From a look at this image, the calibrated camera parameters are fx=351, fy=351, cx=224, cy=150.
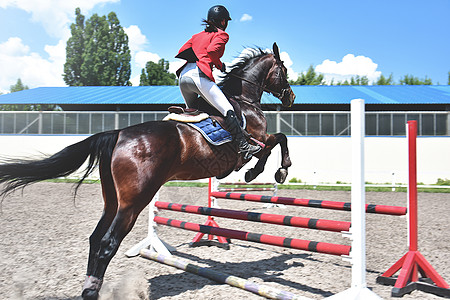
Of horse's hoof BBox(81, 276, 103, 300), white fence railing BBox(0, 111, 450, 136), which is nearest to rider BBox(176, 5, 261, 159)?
horse's hoof BBox(81, 276, 103, 300)

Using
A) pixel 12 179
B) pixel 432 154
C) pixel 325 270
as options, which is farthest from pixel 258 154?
pixel 432 154

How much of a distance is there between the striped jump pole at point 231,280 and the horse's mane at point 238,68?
185 centimetres

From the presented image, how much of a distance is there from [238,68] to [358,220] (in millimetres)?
Result: 2233

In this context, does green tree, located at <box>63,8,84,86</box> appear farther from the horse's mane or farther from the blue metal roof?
the horse's mane

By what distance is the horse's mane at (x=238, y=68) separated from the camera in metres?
3.86

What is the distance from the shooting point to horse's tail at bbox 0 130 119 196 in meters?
2.63

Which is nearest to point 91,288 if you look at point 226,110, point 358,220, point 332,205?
point 226,110

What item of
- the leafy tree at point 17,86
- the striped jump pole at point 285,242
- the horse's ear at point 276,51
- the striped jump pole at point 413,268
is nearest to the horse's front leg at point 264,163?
the striped jump pole at point 285,242

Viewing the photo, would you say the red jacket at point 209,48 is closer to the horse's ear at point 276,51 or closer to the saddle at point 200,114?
the saddle at point 200,114

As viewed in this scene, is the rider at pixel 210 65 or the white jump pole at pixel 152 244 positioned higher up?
the rider at pixel 210 65

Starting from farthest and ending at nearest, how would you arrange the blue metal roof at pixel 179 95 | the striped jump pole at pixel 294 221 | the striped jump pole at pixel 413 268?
the blue metal roof at pixel 179 95, the striped jump pole at pixel 413 268, the striped jump pole at pixel 294 221

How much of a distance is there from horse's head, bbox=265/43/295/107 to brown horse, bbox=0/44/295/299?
121cm

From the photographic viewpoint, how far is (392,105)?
19.4m

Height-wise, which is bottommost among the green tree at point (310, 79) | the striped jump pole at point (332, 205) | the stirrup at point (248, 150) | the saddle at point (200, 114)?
the striped jump pole at point (332, 205)
